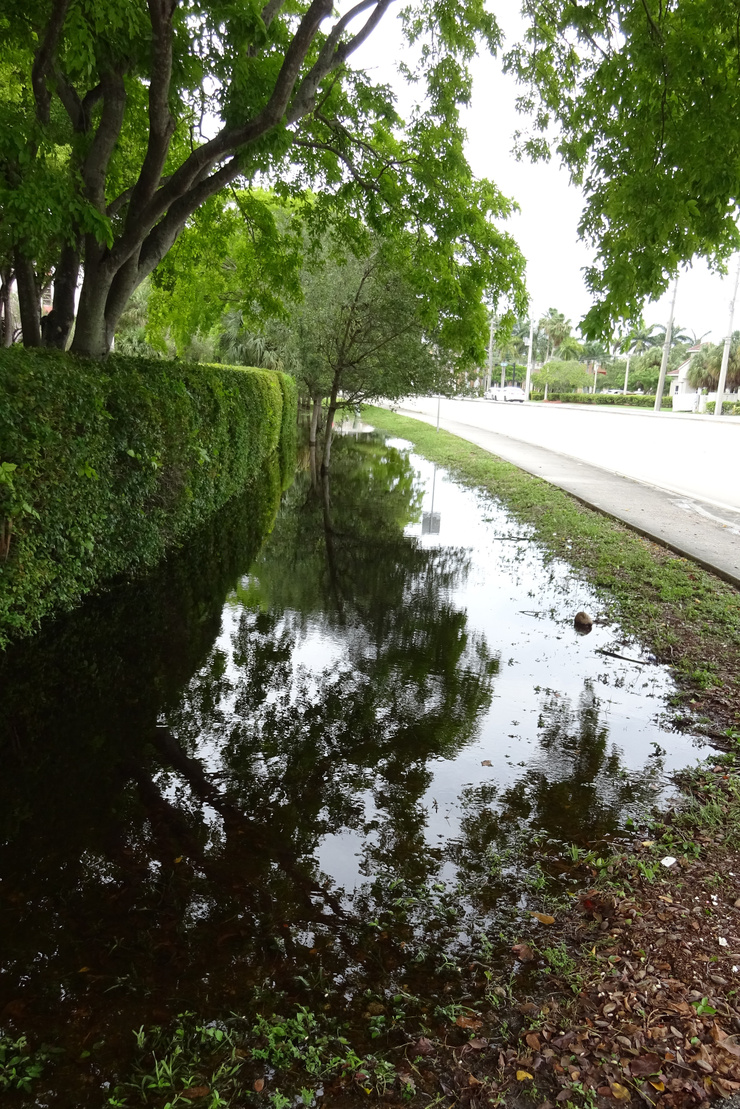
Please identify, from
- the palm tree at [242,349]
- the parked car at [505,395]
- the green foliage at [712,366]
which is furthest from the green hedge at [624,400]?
the palm tree at [242,349]

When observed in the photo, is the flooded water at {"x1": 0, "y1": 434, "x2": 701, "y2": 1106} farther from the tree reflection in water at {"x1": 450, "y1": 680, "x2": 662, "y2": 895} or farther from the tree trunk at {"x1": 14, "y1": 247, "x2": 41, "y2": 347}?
the tree trunk at {"x1": 14, "y1": 247, "x2": 41, "y2": 347}

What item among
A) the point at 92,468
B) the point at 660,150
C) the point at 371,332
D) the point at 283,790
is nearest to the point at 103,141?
the point at 92,468

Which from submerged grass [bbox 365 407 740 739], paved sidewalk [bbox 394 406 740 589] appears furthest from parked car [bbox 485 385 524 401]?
submerged grass [bbox 365 407 740 739]

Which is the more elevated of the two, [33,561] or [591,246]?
[591,246]

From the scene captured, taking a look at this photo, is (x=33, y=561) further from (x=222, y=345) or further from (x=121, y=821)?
(x=222, y=345)

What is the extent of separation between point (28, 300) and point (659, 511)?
11754 millimetres

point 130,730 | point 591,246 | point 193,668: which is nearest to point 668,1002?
point 130,730

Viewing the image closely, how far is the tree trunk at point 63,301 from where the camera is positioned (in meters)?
9.67

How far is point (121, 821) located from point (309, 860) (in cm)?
116

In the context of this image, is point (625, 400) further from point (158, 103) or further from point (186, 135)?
point (158, 103)

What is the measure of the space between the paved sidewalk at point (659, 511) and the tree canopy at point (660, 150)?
5413 mm

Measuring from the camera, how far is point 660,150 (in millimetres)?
5316

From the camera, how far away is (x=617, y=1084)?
8.48 feet

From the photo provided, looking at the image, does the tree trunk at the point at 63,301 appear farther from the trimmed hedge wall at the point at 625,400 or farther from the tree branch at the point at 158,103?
the trimmed hedge wall at the point at 625,400
